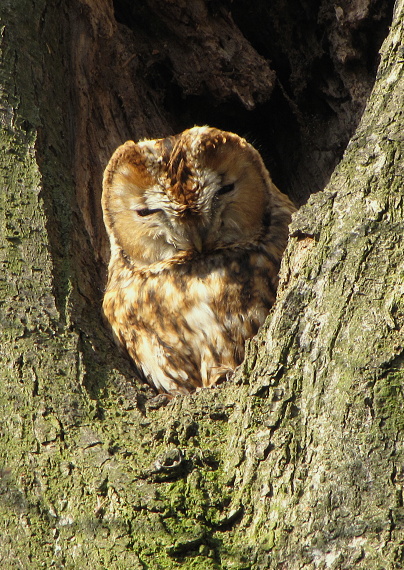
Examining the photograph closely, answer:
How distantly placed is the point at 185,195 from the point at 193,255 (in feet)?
0.90

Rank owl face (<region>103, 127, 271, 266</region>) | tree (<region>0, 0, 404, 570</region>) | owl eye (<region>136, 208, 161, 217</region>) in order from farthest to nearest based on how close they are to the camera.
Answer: owl eye (<region>136, 208, 161, 217</region>), owl face (<region>103, 127, 271, 266</region>), tree (<region>0, 0, 404, 570</region>)

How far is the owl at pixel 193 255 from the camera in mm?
2480

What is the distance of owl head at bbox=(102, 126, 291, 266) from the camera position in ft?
8.05

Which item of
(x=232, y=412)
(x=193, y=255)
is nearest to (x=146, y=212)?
(x=193, y=255)

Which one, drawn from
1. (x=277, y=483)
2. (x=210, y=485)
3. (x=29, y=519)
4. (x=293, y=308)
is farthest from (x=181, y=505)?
(x=293, y=308)

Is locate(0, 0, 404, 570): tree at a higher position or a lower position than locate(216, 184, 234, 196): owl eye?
lower

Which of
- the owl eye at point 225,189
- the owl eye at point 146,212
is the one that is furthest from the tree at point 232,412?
the owl eye at point 225,189

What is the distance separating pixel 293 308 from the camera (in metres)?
1.63

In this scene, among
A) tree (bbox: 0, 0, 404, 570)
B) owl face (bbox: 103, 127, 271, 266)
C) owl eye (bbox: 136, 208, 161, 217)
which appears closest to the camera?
tree (bbox: 0, 0, 404, 570)

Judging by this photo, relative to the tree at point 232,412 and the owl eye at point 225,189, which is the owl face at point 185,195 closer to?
the owl eye at point 225,189

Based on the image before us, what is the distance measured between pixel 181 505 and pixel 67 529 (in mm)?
260

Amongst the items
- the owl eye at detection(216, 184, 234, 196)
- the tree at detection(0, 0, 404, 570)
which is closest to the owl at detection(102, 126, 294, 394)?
the owl eye at detection(216, 184, 234, 196)

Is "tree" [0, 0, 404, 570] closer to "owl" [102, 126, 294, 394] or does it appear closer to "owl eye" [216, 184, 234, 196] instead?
"owl" [102, 126, 294, 394]

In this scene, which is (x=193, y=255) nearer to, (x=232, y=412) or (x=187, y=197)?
(x=187, y=197)
